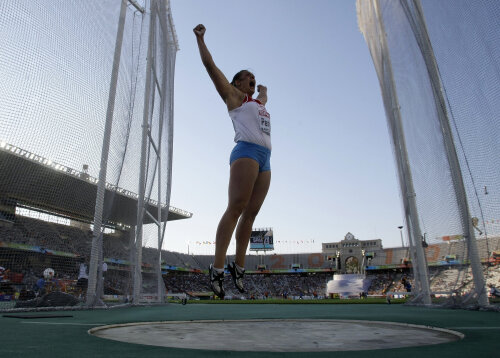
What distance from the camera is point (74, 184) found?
674cm

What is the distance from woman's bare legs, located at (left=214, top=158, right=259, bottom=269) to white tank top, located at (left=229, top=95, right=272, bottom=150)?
22 cm

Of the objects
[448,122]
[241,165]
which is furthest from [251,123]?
[448,122]

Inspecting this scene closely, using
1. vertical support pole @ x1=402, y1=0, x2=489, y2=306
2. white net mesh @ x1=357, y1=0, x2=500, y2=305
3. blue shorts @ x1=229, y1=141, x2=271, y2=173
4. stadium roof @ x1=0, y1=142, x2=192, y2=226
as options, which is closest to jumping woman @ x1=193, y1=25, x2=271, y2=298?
blue shorts @ x1=229, y1=141, x2=271, y2=173

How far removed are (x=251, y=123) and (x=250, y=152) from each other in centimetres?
28

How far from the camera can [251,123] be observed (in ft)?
9.93

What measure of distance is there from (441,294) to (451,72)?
441 centimetres

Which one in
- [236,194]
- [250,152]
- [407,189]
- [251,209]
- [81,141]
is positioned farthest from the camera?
[407,189]

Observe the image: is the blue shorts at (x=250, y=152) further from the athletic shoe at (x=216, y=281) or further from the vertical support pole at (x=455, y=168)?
the vertical support pole at (x=455, y=168)

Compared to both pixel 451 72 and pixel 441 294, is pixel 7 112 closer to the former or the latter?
pixel 451 72

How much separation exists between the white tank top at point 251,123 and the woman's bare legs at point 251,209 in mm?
279

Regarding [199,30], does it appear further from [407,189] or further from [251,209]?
[407,189]

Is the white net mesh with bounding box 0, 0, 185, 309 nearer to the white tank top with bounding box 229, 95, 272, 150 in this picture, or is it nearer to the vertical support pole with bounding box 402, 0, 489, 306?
the white tank top with bounding box 229, 95, 272, 150

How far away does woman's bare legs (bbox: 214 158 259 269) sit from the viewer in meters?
2.79

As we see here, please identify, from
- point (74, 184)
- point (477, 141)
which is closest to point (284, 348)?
point (477, 141)
